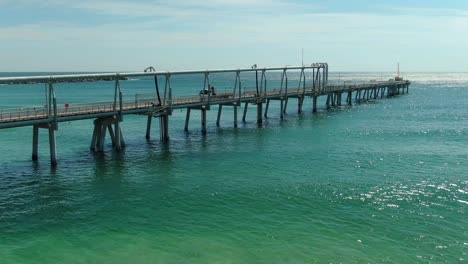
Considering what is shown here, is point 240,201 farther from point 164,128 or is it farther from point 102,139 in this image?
point 164,128

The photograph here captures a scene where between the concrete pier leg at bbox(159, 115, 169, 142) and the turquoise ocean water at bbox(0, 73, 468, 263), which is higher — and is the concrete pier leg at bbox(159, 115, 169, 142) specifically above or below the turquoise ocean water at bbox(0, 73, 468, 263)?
above

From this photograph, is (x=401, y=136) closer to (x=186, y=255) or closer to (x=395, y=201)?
(x=395, y=201)

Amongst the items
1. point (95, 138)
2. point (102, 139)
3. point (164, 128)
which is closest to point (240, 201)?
point (102, 139)

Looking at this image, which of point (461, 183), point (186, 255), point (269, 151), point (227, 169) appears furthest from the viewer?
point (269, 151)

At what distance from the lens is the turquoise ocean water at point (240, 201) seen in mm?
22656

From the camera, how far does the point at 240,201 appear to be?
3009 centimetres

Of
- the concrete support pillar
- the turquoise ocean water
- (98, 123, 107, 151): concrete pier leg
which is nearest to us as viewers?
the turquoise ocean water

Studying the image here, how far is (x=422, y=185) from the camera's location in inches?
1314

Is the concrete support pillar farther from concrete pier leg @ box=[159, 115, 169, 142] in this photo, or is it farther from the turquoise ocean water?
concrete pier leg @ box=[159, 115, 169, 142]

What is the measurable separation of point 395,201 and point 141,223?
609 inches

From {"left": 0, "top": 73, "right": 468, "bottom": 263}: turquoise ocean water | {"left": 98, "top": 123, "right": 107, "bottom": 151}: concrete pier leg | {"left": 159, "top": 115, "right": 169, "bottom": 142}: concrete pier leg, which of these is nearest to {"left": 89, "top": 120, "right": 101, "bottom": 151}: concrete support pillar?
{"left": 98, "top": 123, "right": 107, "bottom": 151}: concrete pier leg

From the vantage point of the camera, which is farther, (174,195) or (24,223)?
(174,195)

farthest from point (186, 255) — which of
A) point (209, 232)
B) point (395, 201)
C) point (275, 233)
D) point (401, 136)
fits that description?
point (401, 136)

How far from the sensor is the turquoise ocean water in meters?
22.7
